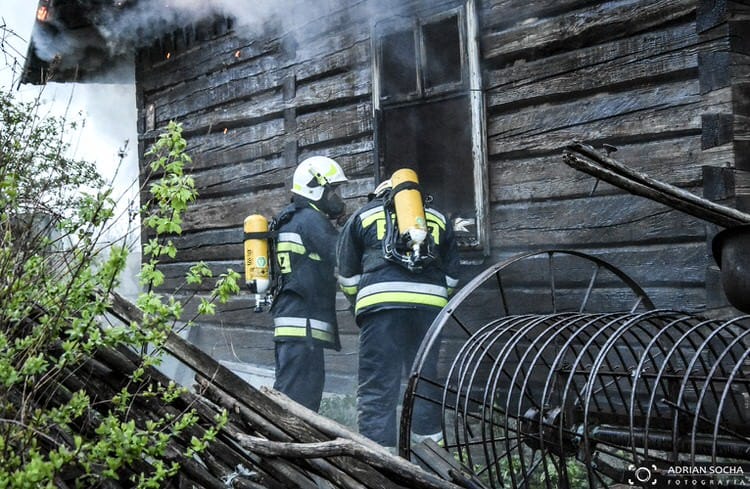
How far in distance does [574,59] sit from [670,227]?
4.37 feet

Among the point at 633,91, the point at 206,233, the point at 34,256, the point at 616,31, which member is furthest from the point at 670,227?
the point at 206,233

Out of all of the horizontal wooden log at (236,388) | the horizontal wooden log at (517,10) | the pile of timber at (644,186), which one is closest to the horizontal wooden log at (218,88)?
the horizontal wooden log at (517,10)

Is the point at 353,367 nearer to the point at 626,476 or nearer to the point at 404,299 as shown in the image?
the point at 404,299

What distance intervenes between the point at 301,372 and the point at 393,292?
112 cm

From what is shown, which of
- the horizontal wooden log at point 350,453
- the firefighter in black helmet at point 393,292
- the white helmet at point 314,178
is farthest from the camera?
the white helmet at point 314,178

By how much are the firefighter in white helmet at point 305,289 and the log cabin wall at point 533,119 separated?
77 centimetres

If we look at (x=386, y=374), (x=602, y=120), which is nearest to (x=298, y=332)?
(x=386, y=374)

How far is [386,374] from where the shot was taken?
559cm

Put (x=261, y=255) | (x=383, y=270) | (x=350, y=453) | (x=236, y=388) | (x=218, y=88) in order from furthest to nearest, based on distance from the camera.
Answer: (x=218, y=88), (x=261, y=255), (x=383, y=270), (x=236, y=388), (x=350, y=453)

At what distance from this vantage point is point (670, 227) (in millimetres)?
4965

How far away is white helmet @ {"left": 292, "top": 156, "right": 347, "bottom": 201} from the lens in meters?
6.35

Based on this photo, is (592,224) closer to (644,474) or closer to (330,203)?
(330,203)

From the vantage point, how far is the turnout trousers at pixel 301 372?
618 cm

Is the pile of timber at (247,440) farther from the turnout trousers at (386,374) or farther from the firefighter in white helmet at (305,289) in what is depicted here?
the firefighter in white helmet at (305,289)
